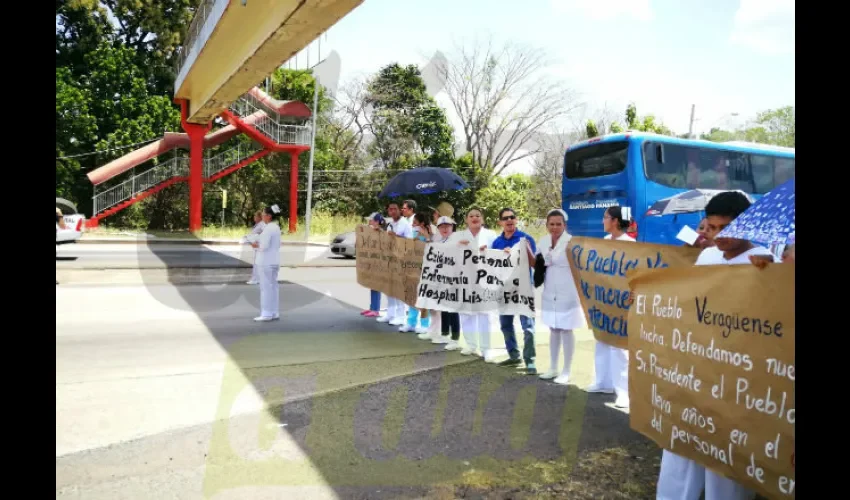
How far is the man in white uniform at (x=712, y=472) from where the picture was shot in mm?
3443

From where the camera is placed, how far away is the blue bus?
17.1 m

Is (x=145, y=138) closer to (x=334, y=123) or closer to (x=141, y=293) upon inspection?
(x=334, y=123)

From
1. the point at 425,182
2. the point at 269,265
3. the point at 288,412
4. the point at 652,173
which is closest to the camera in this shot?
the point at 288,412

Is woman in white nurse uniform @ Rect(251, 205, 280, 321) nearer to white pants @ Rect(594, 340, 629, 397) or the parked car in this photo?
white pants @ Rect(594, 340, 629, 397)

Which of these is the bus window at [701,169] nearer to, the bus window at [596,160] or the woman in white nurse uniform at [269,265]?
the bus window at [596,160]

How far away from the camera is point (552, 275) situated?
263 inches

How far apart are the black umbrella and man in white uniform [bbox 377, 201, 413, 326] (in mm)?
5513

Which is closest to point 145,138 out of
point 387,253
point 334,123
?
point 334,123

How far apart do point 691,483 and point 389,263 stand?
22.4ft

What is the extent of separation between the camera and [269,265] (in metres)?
10.0

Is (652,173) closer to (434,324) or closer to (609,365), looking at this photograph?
(434,324)

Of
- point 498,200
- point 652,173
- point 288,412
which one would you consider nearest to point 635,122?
point 498,200

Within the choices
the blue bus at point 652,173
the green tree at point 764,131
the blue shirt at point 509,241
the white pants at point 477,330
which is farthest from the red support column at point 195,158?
the green tree at point 764,131

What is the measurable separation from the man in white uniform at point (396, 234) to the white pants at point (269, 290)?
1.66 meters
